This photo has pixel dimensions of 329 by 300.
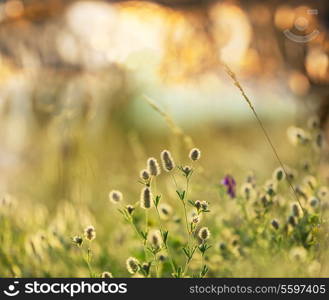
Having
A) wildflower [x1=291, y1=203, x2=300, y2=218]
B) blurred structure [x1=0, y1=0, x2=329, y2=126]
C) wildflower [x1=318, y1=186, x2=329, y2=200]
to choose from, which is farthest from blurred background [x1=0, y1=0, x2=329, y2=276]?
wildflower [x1=291, y1=203, x2=300, y2=218]

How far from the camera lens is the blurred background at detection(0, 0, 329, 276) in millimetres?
2350

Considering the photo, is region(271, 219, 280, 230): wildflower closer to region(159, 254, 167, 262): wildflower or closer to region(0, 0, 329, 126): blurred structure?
region(159, 254, 167, 262): wildflower

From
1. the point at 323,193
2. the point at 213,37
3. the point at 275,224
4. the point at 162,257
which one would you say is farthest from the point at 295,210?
the point at 213,37

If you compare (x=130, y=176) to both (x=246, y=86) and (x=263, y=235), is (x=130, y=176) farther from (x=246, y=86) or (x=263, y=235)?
(x=263, y=235)

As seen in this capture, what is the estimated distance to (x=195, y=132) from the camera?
2.48 metres

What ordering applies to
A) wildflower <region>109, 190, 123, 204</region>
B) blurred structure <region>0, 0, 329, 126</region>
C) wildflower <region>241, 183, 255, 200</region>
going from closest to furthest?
1. wildflower <region>109, 190, 123, 204</region>
2. wildflower <region>241, 183, 255, 200</region>
3. blurred structure <region>0, 0, 329, 126</region>

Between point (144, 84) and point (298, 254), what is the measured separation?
1.00m

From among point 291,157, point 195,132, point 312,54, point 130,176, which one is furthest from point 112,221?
point 312,54

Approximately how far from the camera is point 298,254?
1.72 meters

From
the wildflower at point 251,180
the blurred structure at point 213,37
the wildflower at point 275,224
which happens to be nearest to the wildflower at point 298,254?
the wildflower at point 275,224

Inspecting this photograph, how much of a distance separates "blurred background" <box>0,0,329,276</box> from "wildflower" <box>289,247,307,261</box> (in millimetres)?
493

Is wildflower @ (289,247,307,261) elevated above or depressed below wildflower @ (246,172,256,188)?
below

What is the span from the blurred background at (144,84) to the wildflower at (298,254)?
49cm

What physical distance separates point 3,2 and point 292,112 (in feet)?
3.80
